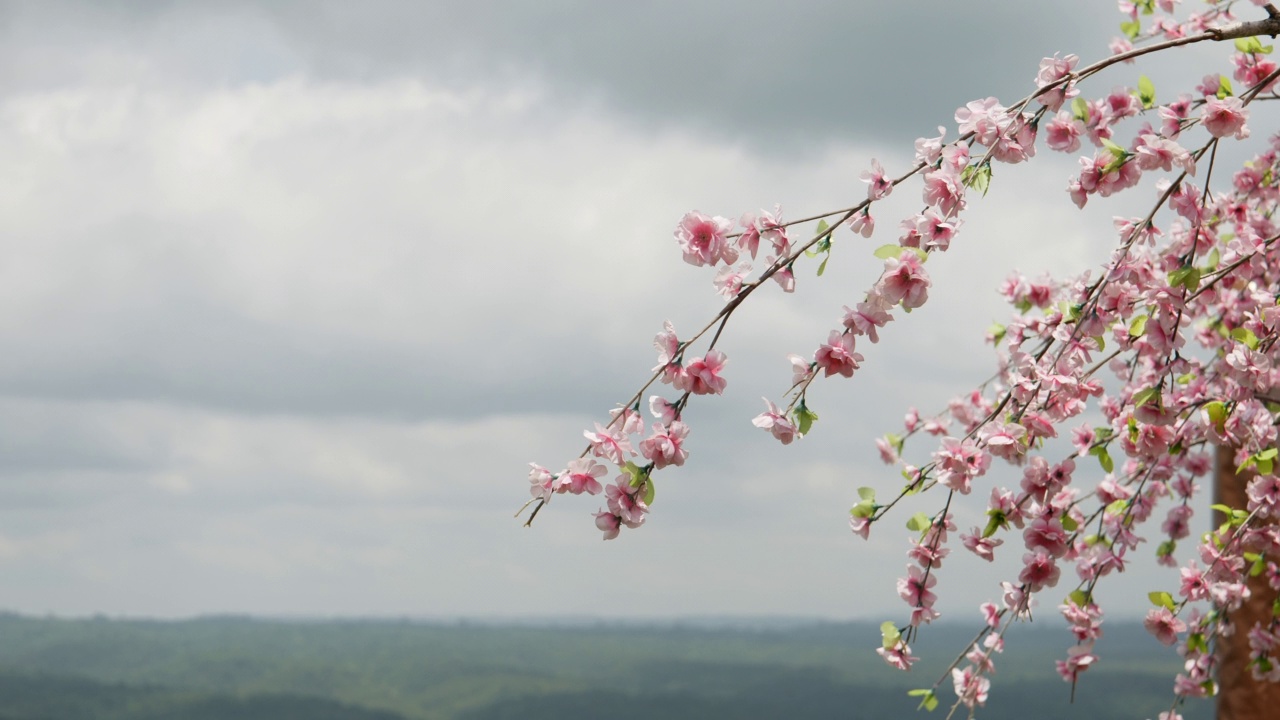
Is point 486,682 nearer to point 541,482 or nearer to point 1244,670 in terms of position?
point 1244,670

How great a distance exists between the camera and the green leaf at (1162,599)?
4248 millimetres

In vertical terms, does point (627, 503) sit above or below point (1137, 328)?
below

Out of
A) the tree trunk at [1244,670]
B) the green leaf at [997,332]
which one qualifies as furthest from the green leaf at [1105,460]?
the tree trunk at [1244,670]

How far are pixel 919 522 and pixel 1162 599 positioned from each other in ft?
4.66

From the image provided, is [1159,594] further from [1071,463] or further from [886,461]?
[886,461]

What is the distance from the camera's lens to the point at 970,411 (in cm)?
575

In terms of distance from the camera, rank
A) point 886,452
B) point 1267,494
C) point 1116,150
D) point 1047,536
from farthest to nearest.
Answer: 1. point 886,452
2. point 1267,494
3. point 1047,536
4. point 1116,150

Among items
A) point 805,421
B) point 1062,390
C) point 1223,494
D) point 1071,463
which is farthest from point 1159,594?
point 1223,494

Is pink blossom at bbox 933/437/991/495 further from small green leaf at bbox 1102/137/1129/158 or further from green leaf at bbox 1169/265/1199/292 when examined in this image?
small green leaf at bbox 1102/137/1129/158

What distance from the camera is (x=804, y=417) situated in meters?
2.97

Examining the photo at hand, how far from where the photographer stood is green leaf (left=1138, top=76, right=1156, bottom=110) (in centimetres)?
359

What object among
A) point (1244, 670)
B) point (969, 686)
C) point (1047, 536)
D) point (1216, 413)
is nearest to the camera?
point (1216, 413)

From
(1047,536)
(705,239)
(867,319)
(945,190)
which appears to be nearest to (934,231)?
(945,190)

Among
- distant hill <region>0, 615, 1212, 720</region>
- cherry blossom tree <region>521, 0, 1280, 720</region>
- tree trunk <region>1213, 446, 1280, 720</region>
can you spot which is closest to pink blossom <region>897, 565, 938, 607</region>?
cherry blossom tree <region>521, 0, 1280, 720</region>
